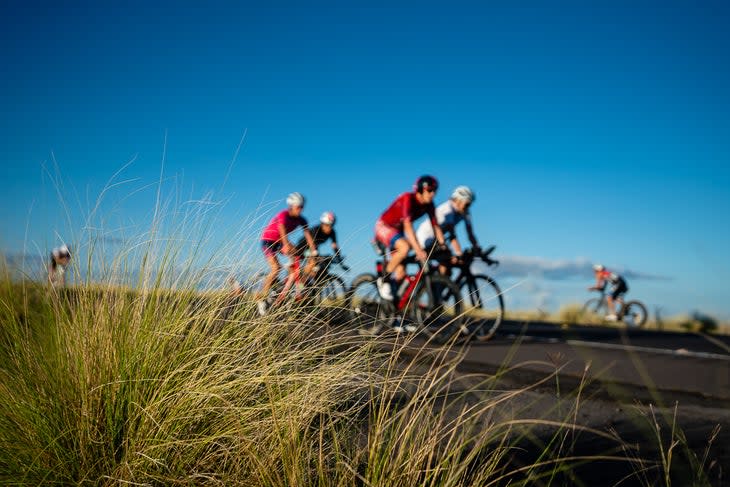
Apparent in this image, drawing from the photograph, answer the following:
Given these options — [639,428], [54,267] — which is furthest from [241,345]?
[639,428]

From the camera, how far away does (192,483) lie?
241cm

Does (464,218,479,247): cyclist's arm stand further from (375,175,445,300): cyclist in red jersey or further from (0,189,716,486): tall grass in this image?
(0,189,716,486): tall grass

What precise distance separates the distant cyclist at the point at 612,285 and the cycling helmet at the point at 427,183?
13.4 m

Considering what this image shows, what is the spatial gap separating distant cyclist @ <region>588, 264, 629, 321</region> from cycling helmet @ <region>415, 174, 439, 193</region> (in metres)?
13.4

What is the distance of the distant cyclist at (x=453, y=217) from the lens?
906cm

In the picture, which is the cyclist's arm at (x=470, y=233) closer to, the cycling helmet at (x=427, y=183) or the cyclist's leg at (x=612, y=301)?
the cycling helmet at (x=427, y=183)

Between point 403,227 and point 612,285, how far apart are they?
1329 cm

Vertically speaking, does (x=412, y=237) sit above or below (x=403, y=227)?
below

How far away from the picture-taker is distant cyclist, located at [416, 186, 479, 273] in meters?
9.06

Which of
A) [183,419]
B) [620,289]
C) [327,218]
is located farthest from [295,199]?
[620,289]

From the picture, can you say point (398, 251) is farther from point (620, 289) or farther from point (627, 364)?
point (620, 289)

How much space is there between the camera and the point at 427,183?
8.21m

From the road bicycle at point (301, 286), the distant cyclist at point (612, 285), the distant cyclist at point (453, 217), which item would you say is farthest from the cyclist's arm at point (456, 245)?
the distant cyclist at point (612, 285)

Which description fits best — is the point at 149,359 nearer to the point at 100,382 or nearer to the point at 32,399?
the point at 100,382
